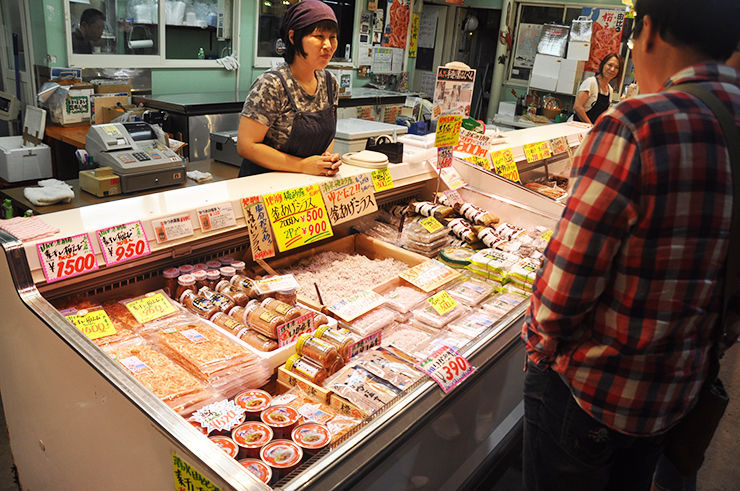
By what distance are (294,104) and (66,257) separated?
4.23 ft

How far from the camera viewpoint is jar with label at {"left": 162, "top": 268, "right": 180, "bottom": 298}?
1887mm

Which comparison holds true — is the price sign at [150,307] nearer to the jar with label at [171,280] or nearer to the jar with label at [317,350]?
the jar with label at [171,280]

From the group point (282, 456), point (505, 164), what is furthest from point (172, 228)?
point (505, 164)

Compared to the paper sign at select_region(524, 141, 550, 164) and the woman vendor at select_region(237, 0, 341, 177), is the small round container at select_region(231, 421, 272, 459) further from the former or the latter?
the paper sign at select_region(524, 141, 550, 164)

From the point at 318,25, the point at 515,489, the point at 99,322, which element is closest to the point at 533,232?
the point at 515,489

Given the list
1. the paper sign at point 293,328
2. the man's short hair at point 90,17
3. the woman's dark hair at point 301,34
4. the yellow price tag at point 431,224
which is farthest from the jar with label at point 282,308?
the man's short hair at point 90,17

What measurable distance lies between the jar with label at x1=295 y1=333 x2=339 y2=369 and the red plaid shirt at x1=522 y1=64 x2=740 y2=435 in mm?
681

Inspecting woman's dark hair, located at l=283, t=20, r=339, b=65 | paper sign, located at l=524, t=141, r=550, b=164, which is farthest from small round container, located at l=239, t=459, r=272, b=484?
paper sign, located at l=524, t=141, r=550, b=164

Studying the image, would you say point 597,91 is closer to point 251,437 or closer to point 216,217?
point 216,217

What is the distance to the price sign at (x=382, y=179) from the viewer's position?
2537 mm

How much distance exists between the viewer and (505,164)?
3439mm

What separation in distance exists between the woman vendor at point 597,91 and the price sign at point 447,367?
17.4ft

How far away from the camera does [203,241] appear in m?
1.90

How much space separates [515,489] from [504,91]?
8.23 metres
